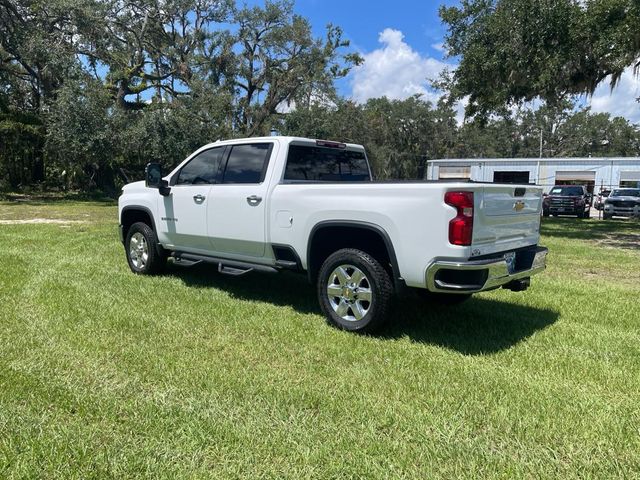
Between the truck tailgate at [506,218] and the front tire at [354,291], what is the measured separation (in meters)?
0.90

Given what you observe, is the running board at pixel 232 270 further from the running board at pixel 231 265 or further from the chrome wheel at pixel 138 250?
the chrome wheel at pixel 138 250

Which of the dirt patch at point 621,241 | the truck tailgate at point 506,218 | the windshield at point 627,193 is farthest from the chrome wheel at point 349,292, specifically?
the windshield at point 627,193

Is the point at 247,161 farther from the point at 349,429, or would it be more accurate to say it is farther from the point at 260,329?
the point at 349,429

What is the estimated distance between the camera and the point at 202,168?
6.60 meters

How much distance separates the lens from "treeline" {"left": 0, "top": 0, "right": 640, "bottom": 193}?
80.0 ft

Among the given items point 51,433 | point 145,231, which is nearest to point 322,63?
point 145,231

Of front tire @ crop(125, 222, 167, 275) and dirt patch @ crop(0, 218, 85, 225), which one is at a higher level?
front tire @ crop(125, 222, 167, 275)

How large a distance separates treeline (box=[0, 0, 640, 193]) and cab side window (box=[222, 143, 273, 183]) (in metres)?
14.3

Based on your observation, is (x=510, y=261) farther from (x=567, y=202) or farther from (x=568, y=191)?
(x=568, y=191)

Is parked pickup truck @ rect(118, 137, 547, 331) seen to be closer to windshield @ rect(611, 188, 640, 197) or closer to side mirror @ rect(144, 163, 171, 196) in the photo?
side mirror @ rect(144, 163, 171, 196)

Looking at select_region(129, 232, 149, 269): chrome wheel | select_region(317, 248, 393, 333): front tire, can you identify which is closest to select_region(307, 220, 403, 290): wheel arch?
select_region(317, 248, 393, 333): front tire

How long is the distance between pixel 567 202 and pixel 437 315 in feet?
66.9

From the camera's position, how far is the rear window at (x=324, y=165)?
19.0ft

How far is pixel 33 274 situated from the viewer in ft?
23.6
